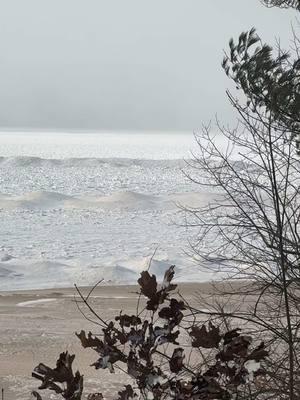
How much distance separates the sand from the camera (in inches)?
418

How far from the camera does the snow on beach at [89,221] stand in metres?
21.7

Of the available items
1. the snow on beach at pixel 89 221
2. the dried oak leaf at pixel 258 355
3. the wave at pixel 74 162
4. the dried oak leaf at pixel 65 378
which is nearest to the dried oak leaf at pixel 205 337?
the dried oak leaf at pixel 258 355

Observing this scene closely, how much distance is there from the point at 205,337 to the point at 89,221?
2948 centimetres

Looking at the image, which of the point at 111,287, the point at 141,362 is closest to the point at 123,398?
the point at 141,362

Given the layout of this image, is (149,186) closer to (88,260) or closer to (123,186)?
(123,186)

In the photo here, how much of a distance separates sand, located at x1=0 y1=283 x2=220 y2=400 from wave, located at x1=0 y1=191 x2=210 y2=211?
1528 cm

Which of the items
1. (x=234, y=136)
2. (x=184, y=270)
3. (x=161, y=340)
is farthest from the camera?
(x=184, y=270)

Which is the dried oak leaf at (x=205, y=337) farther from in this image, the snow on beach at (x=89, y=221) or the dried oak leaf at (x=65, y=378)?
the snow on beach at (x=89, y=221)

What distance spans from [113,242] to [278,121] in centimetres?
1924

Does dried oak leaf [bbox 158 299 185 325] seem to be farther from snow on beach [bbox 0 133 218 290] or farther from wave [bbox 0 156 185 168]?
wave [bbox 0 156 185 168]

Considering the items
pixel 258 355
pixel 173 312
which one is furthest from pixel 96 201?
pixel 258 355

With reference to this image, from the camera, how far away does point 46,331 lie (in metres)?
14.4

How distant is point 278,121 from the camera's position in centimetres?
Answer: 757

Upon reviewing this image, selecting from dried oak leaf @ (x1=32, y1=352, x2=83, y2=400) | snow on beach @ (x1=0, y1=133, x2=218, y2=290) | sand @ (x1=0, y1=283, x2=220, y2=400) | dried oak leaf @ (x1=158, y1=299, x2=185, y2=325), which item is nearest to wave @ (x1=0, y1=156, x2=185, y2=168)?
snow on beach @ (x1=0, y1=133, x2=218, y2=290)
